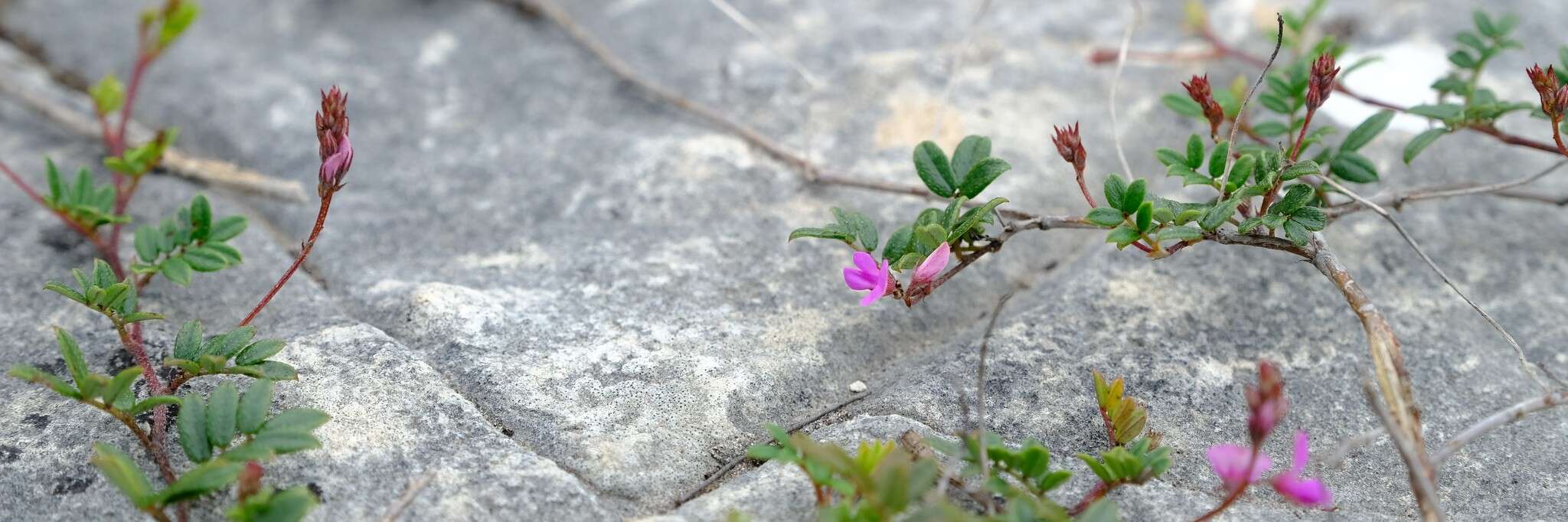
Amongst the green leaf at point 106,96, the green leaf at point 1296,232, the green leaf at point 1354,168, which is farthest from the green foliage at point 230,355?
the green leaf at point 1354,168

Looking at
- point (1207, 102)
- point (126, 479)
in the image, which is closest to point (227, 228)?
point (126, 479)

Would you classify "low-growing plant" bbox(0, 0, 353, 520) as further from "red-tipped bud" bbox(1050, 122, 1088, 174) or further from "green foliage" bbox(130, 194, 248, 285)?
"red-tipped bud" bbox(1050, 122, 1088, 174)

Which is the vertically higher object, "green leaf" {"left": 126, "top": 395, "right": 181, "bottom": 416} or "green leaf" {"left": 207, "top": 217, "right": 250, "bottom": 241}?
"green leaf" {"left": 207, "top": 217, "right": 250, "bottom": 241}

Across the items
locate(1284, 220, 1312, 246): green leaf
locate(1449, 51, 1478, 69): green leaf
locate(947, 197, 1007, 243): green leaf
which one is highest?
locate(1449, 51, 1478, 69): green leaf

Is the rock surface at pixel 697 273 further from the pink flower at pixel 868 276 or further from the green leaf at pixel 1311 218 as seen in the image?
the green leaf at pixel 1311 218

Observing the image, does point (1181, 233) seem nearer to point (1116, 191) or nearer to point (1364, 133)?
point (1116, 191)

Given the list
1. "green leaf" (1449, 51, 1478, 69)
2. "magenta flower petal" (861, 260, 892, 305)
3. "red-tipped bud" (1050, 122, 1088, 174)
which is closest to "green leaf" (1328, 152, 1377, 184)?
"green leaf" (1449, 51, 1478, 69)

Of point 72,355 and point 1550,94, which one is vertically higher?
point 1550,94
